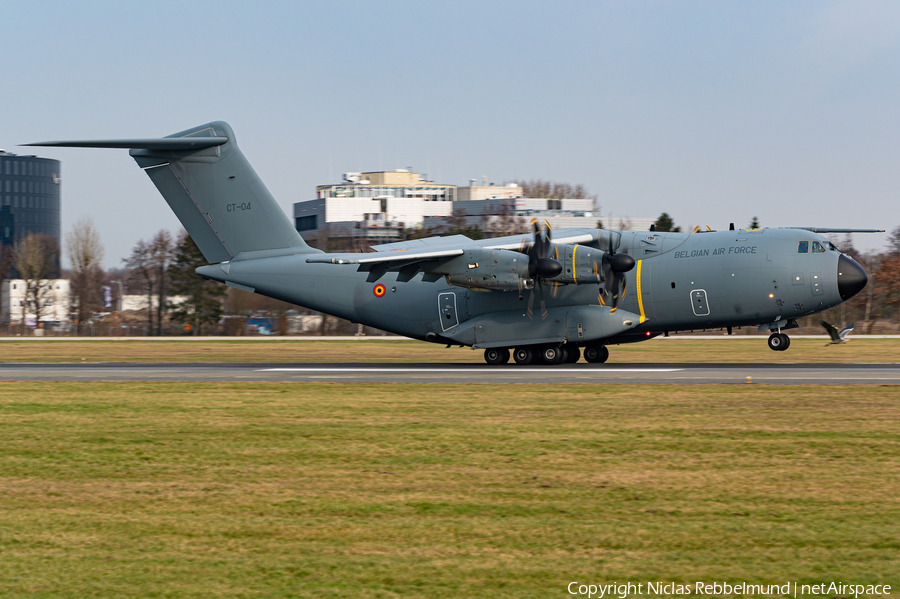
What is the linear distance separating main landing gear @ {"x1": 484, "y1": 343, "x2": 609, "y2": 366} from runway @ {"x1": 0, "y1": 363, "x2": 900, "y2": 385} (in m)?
0.88

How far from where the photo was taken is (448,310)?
2975 centimetres

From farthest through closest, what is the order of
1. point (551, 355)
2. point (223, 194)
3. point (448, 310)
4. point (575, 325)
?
1. point (223, 194)
2. point (448, 310)
3. point (551, 355)
4. point (575, 325)

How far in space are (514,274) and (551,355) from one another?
3.48m

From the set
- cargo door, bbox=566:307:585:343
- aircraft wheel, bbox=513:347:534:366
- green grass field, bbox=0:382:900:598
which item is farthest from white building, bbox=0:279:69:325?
green grass field, bbox=0:382:900:598

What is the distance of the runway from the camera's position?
21969 millimetres

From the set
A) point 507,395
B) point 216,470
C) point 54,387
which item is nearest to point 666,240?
point 507,395

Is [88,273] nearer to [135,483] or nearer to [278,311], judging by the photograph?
[278,311]

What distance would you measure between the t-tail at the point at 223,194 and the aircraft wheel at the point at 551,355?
9485 millimetres

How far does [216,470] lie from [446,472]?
2.86 m

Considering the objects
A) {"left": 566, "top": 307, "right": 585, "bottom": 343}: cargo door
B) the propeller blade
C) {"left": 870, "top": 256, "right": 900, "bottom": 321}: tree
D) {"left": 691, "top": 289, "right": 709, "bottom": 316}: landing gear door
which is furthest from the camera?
{"left": 870, "top": 256, "right": 900, "bottom": 321}: tree

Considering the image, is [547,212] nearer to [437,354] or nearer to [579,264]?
[437,354]

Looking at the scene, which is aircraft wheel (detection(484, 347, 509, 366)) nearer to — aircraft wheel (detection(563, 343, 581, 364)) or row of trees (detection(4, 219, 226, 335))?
aircraft wheel (detection(563, 343, 581, 364))

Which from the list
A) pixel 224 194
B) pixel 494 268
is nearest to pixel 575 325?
pixel 494 268

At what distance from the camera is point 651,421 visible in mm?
14336
